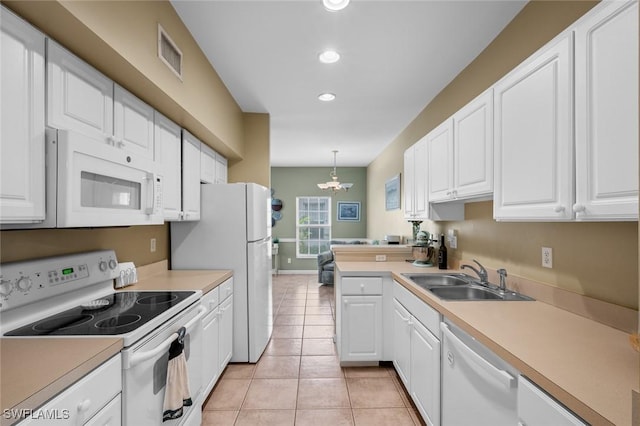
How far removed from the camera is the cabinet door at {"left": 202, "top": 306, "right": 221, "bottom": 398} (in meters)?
2.19

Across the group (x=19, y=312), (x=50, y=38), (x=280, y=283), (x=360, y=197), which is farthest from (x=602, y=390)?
(x=360, y=197)

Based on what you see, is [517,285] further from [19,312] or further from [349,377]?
[19,312]

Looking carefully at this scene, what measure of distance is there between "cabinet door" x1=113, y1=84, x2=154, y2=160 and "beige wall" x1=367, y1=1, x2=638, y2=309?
232 centimetres

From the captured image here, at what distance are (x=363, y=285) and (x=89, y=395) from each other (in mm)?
2022

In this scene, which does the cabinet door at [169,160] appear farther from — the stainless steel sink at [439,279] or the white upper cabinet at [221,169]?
the stainless steel sink at [439,279]

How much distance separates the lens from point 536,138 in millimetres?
1367

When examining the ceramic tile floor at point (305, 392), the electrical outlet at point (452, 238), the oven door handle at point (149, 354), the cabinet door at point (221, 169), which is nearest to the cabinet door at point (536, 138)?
the electrical outlet at point (452, 238)

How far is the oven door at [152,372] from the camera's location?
1.24 metres

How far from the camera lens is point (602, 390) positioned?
85 cm

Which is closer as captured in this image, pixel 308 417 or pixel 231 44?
pixel 308 417

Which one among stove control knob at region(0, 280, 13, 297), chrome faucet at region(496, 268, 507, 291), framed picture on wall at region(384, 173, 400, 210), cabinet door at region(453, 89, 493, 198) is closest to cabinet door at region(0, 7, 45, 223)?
stove control knob at region(0, 280, 13, 297)

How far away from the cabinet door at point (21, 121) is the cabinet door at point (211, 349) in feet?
4.18

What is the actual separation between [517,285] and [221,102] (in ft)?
9.30

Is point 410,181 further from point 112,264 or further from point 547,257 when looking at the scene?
point 112,264
